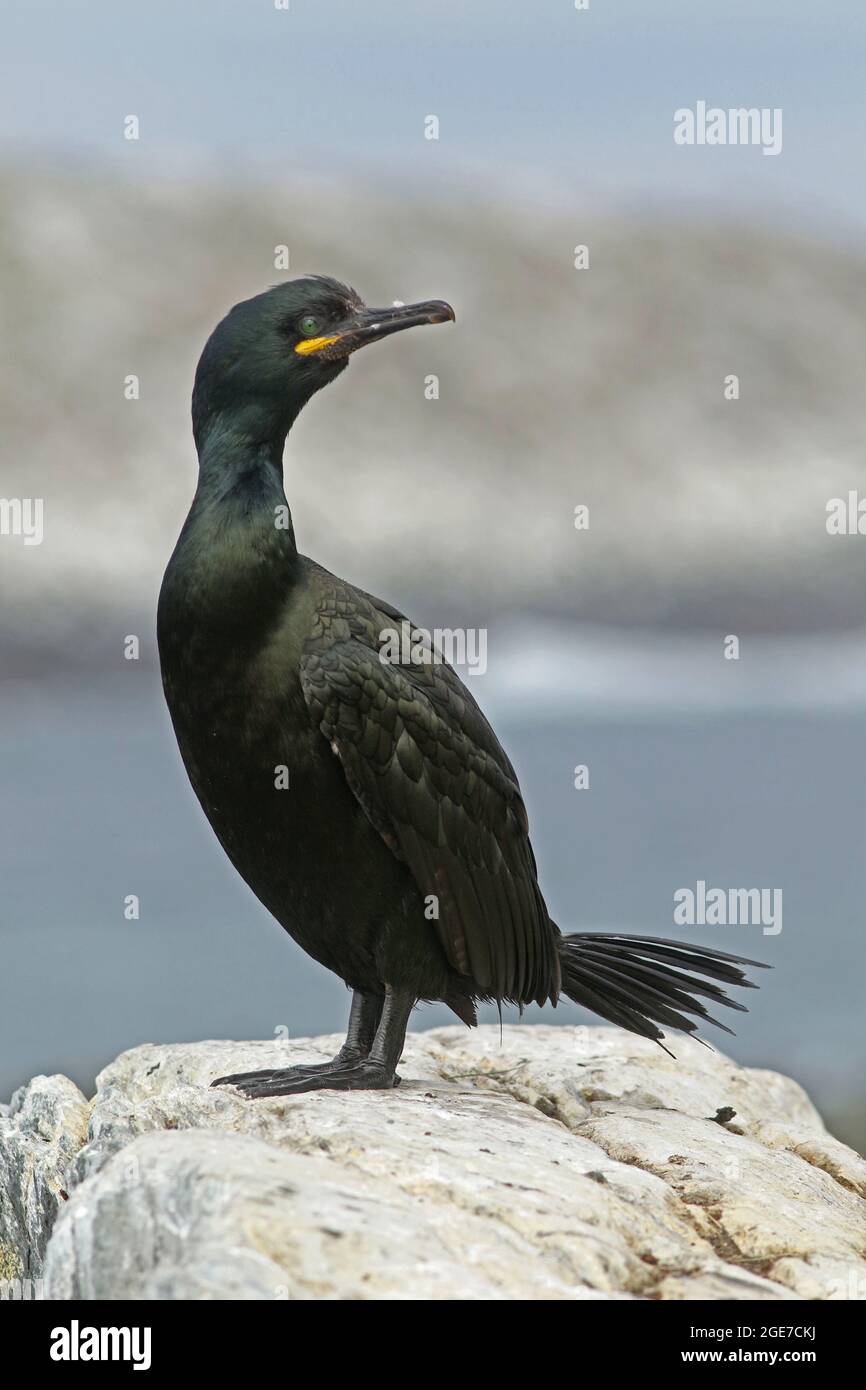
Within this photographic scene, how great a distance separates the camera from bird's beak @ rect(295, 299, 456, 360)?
598cm

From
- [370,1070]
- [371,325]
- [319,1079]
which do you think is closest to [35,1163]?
[319,1079]

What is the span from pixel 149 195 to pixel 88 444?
8.12m

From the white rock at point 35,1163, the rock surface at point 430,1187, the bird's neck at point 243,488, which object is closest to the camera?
the rock surface at point 430,1187

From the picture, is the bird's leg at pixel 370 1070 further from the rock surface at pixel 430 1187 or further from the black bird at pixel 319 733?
the rock surface at pixel 430 1187

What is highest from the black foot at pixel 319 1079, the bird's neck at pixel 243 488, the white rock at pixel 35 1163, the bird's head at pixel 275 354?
the bird's head at pixel 275 354

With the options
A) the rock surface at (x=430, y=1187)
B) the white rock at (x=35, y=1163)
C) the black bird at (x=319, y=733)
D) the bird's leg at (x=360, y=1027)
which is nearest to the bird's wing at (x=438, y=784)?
the black bird at (x=319, y=733)

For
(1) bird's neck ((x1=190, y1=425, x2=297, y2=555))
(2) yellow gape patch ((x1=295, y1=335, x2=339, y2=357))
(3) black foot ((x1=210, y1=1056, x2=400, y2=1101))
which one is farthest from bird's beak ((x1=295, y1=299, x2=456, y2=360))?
(3) black foot ((x1=210, y1=1056, x2=400, y2=1101))

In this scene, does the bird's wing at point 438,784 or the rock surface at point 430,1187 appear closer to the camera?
the rock surface at point 430,1187

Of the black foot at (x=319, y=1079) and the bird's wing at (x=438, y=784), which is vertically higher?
the bird's wing at (x=438, y=784)

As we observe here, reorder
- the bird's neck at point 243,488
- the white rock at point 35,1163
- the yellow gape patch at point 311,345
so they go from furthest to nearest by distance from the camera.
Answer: the white rock at point 35,1163, the yellow gape patch at point 311,345, the bird's neck at point 243,488

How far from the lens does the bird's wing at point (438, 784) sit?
571cm

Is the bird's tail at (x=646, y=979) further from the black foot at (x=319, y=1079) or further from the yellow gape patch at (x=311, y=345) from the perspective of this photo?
the yellow gape patch at (x=311, y=345)

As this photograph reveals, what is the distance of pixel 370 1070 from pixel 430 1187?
1489 millimetres

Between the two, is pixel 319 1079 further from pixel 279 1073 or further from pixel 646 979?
pixel 646 979
